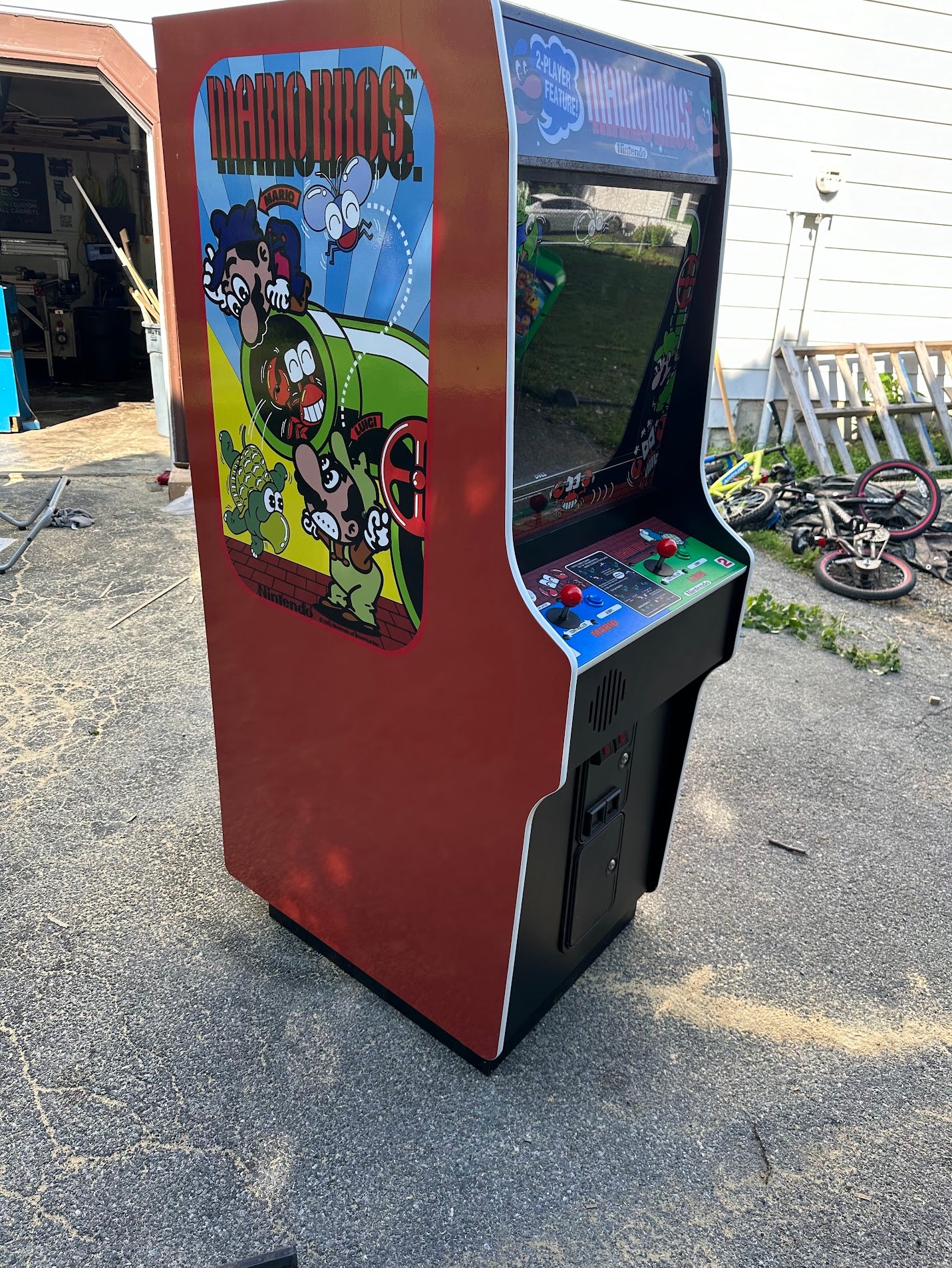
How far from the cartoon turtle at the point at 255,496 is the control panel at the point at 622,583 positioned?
2.04 ft

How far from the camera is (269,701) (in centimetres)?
244

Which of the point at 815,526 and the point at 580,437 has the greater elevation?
the point at 580,437

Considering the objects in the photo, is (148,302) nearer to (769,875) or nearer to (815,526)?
(815,526)

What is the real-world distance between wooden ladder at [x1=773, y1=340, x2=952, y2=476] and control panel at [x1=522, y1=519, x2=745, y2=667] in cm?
488

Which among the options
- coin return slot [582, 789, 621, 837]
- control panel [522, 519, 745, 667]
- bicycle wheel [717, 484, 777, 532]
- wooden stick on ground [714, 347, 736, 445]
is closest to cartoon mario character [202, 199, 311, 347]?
control panel [522, 519, 745, 667]

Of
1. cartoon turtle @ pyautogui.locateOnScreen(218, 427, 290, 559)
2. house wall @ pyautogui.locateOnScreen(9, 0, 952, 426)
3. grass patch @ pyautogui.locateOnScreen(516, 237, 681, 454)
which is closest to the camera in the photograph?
grass patch @ pyautogui.locateOnScreen(516, 237, 681, 454)

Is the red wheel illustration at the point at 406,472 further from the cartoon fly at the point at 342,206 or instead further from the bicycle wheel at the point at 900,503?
the bicycle wheel at the point at 900,503

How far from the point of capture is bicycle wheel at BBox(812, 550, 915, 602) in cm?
520

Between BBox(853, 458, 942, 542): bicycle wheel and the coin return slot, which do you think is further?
BBox(853, 458, 942, 542): bicycle wheel

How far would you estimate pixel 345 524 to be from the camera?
2.02 m

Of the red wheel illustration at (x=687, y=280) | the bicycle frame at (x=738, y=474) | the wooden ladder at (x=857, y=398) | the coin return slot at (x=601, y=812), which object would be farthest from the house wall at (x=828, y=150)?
the coin return slot at (x=601, y=812)

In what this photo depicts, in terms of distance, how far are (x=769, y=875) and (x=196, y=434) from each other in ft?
7.76

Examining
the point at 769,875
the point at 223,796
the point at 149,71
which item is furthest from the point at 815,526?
the point at 149,71

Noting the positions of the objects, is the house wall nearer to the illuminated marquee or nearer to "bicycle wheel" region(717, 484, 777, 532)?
"bicycle wheel" region(717, 484, 777, 532)
